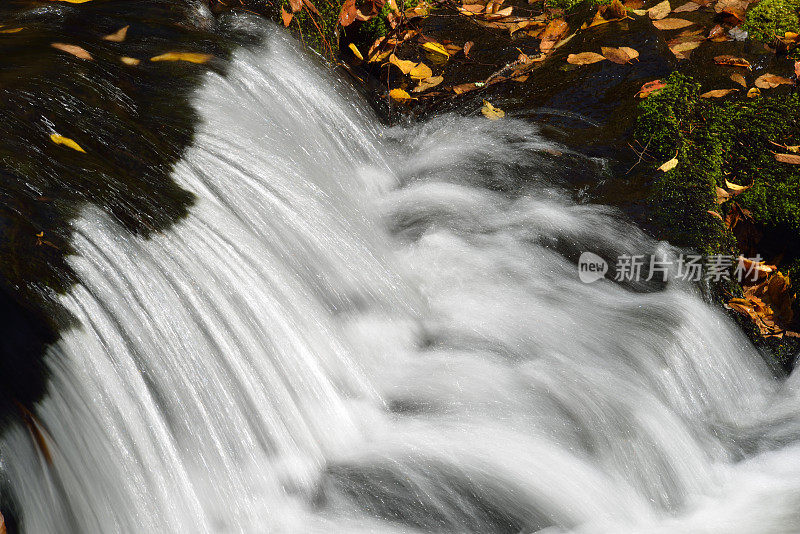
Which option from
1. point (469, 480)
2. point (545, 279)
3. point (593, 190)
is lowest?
point (469, 480)

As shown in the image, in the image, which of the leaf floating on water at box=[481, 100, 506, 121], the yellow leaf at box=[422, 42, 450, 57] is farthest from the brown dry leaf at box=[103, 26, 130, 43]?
the leaf floating on water at box=[481, 100, 506, 121]

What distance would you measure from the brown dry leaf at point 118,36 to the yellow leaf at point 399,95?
172cm

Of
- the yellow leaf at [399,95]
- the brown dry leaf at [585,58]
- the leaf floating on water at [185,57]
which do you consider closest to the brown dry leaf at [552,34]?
the brown dry leaf at [585,58]

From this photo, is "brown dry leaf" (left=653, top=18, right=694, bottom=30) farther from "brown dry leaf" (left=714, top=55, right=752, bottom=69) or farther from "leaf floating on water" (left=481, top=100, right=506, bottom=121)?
"leaf floating on water" (left=481, top=100, right=506, bottom=121)

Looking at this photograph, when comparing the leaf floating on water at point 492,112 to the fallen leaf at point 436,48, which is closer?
the leaf floating on water at point 492,112

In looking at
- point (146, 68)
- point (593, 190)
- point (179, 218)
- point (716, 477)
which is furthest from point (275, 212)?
point (716, 477)

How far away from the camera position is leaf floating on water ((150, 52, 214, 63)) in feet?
12.6

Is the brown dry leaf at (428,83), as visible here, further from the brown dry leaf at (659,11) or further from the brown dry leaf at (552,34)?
the brown dry leaf at (659,11)

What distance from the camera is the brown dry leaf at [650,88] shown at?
4.45 m

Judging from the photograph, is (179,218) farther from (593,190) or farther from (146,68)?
(593,190)

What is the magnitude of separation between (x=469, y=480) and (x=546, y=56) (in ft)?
10.4

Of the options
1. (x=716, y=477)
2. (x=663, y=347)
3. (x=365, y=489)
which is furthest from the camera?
(x=663, y=347)

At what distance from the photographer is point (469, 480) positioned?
2869 millimetres

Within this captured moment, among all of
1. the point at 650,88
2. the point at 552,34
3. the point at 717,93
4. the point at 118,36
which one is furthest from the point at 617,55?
the point at 118,36
